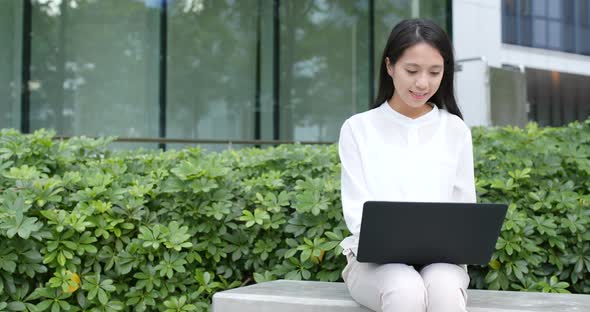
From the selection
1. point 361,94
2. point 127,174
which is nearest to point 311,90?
point 361,94

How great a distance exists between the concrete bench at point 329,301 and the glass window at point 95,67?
244 inches

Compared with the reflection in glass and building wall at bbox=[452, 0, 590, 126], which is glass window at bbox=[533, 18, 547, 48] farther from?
the reflection in glass

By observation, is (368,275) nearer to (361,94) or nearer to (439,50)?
(439,50)

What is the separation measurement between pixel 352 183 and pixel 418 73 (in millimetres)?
428

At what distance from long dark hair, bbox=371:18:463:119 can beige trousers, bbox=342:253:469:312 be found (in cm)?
65

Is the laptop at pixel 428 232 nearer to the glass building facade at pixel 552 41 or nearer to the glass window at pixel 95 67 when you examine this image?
the glass window at pixel 95 67

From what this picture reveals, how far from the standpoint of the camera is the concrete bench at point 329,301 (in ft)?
8.03

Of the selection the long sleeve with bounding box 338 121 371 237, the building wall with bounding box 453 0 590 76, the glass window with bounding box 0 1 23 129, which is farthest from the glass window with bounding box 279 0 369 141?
the long sleeve with bounding box 338 121 371 237

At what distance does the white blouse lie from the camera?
8.34 feet

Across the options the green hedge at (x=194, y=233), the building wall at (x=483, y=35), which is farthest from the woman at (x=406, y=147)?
the building wall at (x=483, y=35)

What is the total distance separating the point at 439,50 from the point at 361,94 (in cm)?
889

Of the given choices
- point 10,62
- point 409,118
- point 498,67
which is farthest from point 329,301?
point 498,67

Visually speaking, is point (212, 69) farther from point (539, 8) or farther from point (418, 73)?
point (539, 8)

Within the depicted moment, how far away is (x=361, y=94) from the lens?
11422mm
